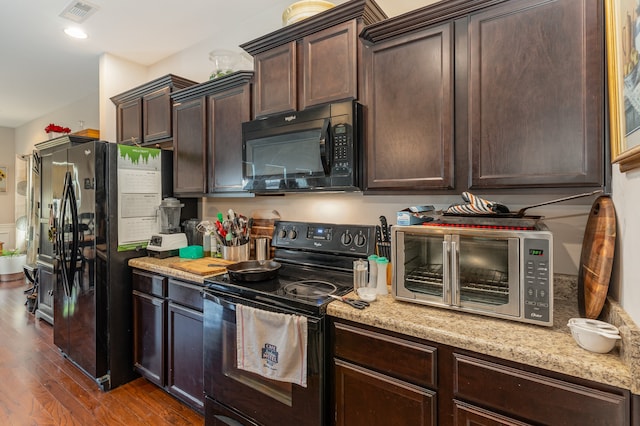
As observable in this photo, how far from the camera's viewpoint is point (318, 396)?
4.65 feet

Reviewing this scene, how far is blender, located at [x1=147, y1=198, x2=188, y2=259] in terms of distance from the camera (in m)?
2.57

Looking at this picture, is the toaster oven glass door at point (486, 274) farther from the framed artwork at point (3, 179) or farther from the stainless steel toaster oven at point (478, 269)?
the framed artwork at point (3, 179)

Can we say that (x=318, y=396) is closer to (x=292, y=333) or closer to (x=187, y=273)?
(x=292, y=333)

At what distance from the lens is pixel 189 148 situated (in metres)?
2.64

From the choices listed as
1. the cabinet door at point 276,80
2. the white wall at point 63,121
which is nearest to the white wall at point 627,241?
the cabinet door at point 276,80

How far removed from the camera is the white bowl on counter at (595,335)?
3.16 feet

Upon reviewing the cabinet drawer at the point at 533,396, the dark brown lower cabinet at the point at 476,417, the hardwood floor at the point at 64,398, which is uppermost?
the cabinet drawer at the point at 533,396

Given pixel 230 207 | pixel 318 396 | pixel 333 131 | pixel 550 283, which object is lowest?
pixel 318 396

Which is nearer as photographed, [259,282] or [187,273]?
[259,282]

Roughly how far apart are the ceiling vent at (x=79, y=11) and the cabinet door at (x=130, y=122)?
72 centimetres

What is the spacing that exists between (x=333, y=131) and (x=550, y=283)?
1182 mm

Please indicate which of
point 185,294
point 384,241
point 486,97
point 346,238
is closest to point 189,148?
point 185,294

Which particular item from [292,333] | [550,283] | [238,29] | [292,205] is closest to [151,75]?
[238,29]

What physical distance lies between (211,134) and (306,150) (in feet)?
3.24
